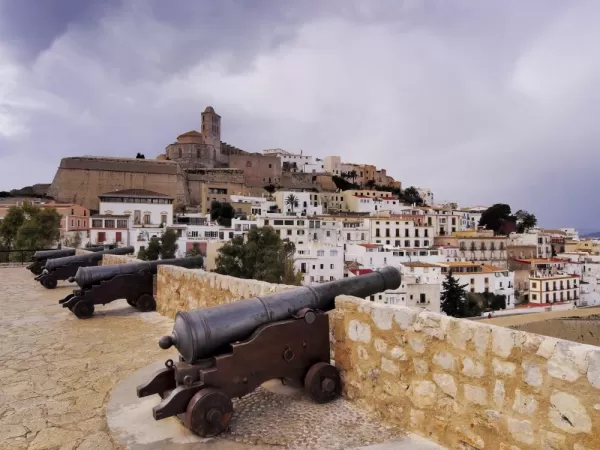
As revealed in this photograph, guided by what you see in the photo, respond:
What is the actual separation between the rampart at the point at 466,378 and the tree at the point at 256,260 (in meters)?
27.6

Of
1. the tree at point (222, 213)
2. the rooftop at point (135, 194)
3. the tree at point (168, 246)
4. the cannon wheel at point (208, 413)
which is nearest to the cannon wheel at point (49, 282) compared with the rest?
the cannon wheel at point (208, 413)

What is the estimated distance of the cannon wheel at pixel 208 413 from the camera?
106 inches

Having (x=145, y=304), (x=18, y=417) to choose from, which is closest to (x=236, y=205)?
(x=145, y=304)

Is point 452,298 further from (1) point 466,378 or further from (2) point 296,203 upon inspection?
(1) point 466,378

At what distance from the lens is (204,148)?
3477 inches

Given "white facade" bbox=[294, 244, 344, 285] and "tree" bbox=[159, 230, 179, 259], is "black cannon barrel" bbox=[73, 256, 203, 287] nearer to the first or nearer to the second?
"tree" bbox=[159, 230, 179, 259]

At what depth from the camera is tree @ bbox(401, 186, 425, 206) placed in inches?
3718

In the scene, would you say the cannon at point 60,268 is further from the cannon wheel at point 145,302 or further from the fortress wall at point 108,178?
the fortress wall at point 108,178

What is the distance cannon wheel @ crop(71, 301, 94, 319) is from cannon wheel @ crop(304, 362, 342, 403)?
15.4 feet

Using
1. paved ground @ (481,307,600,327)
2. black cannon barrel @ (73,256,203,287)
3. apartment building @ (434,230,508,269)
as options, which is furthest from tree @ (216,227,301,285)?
apartment building @ (434,230,508,269)

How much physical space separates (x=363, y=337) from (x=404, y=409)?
56 cm

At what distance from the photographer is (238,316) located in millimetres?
3033

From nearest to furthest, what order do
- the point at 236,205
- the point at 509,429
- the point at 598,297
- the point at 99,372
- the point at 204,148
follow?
the point at 509,429 < the point at 99,372 < the point at 598,297 < the point at 236,205 < the point at 204,148

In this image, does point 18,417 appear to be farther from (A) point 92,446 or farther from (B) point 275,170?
(B) point 275,170
